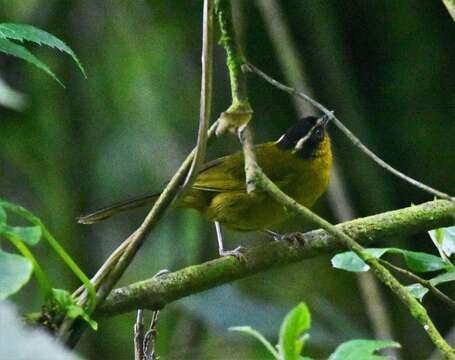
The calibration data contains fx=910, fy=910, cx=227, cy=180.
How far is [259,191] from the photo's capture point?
3.72 m

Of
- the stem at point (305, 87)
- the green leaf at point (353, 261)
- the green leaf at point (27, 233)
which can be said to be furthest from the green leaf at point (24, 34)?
the stem at point (305, 87)

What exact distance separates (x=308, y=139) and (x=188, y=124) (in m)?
0.99

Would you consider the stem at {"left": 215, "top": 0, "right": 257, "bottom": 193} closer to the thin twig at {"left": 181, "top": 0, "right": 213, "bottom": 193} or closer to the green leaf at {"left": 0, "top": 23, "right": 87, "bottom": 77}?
the thin twig at {"left": 181, "top": 0, "right": 213, "bottom": 193}

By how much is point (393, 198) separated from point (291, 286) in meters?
0.75

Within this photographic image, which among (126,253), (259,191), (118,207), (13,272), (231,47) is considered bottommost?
(13,272)

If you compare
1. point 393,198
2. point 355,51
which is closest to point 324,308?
point 393,198

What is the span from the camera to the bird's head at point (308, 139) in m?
4.52

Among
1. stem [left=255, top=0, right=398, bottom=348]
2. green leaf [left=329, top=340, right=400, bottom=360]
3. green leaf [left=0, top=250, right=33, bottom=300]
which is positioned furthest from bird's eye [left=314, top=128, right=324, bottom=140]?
green leaf [left=0, top=250, right=33, bottom=300]

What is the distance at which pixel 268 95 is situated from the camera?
516 centimetres

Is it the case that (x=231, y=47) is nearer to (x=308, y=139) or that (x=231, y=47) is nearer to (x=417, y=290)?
(x=417, y=290)

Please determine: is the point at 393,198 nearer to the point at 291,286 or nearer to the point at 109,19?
the point at 291,286

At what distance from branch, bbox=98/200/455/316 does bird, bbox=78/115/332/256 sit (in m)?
1.24

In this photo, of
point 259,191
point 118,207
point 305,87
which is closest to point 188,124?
point 305,87

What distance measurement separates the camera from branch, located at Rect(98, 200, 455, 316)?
7.31 feet
